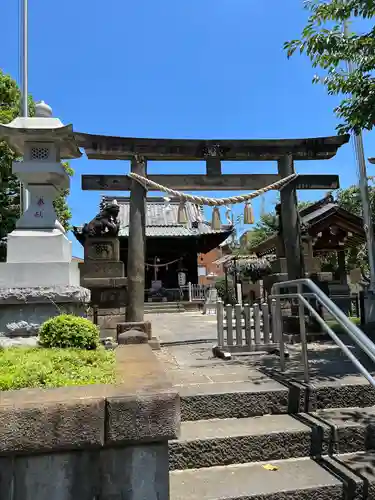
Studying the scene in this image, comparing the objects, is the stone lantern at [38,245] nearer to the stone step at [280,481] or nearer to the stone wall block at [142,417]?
the stone step at [280,481]

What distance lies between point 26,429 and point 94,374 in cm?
72

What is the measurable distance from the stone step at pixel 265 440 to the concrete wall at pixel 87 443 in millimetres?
794

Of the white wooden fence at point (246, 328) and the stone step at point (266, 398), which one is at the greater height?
the white wooden fence at point (246, 328)

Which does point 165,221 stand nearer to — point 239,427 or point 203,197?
point 203,197

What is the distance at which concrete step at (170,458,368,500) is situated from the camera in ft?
8.70

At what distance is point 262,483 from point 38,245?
12.5 ft

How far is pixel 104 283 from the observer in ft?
27.8

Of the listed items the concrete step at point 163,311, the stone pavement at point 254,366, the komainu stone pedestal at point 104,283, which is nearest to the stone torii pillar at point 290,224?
the stone pavement at point 254,366

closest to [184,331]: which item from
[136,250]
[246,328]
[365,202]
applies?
[136,250]

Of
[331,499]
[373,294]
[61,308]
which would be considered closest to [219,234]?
[373,294]

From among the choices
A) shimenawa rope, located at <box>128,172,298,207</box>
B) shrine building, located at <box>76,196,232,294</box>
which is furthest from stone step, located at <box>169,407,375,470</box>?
shrine building, located at <box>76,196,232,294</box>

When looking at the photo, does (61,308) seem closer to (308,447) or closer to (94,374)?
(94,374)

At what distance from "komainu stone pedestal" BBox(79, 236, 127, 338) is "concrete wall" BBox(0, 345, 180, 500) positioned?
618cm

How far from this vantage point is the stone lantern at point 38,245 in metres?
4.70
